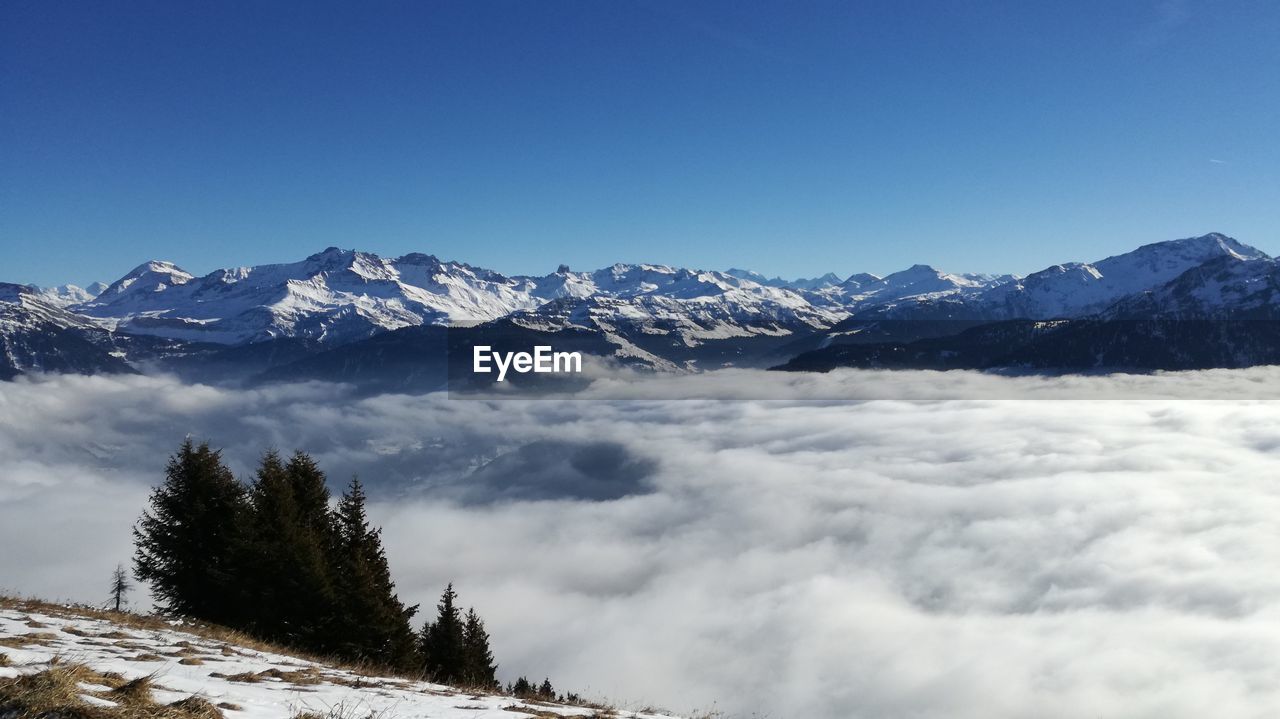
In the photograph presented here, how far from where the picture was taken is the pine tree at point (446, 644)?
4612 cm

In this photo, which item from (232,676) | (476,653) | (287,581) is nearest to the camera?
(232,676)

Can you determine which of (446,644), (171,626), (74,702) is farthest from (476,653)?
(74,702)

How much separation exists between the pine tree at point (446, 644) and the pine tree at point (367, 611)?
923 cm

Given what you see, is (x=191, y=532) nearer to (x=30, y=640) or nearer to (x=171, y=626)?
(x=171, y=626)

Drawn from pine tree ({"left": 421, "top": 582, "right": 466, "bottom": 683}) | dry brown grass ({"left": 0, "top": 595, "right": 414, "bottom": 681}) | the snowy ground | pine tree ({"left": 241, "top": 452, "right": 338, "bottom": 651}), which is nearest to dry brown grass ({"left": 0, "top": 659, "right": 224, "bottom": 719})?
the snowy ground

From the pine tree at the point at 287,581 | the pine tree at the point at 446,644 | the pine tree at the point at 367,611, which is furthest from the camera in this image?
the pine tree at the point at 446,644

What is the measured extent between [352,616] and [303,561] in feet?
12.5

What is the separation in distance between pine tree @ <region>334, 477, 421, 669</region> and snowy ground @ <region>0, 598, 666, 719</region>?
11774mm

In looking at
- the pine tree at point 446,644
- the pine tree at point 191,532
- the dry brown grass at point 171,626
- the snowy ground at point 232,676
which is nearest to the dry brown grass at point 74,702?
the snowy ground at point 232,676

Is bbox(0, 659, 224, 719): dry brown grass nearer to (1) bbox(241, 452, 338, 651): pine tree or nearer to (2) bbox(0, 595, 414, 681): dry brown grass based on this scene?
(2) bbox(0, 595, 414, 681): dry brown grass

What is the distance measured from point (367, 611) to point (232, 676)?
66.9ft

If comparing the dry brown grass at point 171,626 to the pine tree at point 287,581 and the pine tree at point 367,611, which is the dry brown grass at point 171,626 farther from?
the pine tree at point 367,611

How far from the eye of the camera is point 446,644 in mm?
47500

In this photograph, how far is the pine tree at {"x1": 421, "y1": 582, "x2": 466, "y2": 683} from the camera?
4612cm
